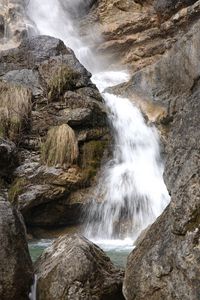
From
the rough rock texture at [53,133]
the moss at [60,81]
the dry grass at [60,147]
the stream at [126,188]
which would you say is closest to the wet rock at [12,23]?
the rough rock texture at [53,133]

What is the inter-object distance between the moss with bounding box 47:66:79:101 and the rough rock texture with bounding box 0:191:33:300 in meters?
7.79

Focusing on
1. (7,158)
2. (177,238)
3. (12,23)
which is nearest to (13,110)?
(7,158)

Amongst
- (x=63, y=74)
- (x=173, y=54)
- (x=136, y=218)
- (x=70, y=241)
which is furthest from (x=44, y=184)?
(x=173, y=54)

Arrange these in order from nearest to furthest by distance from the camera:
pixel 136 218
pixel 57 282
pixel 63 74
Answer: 1. pixel 57 282
2. pixel 136 218
3. pixel 63 74

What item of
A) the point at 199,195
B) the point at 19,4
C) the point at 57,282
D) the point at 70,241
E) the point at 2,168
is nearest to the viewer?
the point at 199,195

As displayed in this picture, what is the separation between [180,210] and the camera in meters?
3.99

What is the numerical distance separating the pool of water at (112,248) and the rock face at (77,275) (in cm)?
164

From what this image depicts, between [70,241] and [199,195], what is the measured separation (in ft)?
7.22

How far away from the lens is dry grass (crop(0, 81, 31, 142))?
39.0 ft

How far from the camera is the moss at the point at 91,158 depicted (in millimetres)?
11336

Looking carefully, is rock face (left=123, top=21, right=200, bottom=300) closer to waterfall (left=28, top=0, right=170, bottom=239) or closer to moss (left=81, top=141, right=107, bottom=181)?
waterfall (left=28, top=0, right=170, bottom=239)

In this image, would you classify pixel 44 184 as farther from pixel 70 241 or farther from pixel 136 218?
pixel 70 241

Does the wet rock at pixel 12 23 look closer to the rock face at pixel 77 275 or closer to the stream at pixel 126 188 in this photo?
the stream at pixel 126 188

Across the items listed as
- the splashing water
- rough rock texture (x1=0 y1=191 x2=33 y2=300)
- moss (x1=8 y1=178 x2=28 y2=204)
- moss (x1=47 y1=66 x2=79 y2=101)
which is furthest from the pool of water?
the splashing water
